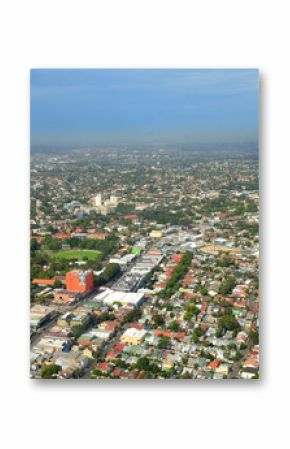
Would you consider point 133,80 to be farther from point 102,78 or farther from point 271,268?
point 271,268

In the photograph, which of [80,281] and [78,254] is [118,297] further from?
[78,254]

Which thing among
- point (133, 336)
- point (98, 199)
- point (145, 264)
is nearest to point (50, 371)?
point (133, 336)

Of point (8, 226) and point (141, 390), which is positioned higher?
point (8, 226)

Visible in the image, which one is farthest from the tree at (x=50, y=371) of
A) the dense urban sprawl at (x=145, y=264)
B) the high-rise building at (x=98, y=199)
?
the high-rise building at (x=98, y=199)

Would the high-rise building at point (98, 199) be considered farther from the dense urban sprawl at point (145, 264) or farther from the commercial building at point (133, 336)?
the commercial building at point (133, 336)

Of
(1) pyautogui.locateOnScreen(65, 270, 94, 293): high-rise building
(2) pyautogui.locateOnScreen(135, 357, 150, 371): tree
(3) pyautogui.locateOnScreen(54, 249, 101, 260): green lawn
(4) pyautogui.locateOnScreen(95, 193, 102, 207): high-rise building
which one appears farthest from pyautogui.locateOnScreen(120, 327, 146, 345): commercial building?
(4) pyautogui.locateOnScreen(95, 193, 102, 207): high-rise building

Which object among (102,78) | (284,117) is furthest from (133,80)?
(284,117)
